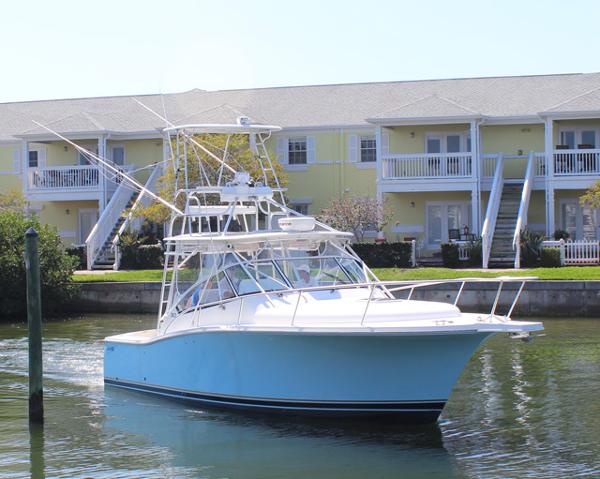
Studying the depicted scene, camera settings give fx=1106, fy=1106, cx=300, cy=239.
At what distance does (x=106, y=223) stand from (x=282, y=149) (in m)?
7.49

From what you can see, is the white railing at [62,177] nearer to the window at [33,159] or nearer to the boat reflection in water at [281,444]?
the window at [33,159]

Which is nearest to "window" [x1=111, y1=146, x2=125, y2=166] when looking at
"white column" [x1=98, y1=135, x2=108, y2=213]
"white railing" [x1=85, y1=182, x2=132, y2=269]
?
"white column" [x1=98, y1=135, x2=108, y2=213]

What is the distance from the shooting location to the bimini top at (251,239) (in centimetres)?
1716

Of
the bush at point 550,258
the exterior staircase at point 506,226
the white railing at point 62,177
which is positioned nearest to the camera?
the bush at point 550,258

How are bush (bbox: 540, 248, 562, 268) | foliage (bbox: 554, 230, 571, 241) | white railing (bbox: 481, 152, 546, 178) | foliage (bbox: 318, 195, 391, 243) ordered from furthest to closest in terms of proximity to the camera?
white railing (bbox: 481, 152, 546, 178) → foliage (bbox: 318, 195, 391, 243) → foliage (bbox: 554, 230, 571, 241) → bush (bbox: 540, 248, 562, 268)

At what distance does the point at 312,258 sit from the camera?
17.4 metres

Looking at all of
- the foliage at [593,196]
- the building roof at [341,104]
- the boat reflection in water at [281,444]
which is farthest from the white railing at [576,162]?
the boat reflection in water at [281,444]

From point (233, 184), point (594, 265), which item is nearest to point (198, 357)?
point (233, 184)

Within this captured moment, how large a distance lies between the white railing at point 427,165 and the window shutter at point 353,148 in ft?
11.1

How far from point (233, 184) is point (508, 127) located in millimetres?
25203

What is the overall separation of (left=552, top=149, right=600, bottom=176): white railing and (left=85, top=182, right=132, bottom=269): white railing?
1577cm

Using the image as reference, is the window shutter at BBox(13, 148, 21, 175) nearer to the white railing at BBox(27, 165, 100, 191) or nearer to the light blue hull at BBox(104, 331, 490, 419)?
the white railing at BBox(27, 165, 100, 191)

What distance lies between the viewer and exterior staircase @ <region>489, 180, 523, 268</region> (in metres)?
36.2

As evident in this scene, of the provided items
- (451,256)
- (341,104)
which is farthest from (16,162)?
(451,256)
